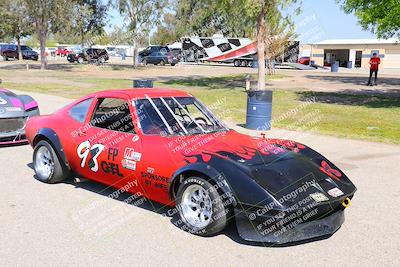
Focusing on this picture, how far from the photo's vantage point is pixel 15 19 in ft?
158

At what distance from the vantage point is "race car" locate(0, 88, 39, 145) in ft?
28.3

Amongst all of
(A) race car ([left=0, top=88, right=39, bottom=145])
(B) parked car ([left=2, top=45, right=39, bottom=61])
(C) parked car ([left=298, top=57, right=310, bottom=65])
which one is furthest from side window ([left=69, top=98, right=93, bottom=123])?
(B) parked car ([left=2, top=45, right=39, bottom=61])

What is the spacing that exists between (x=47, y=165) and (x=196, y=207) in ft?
9.40

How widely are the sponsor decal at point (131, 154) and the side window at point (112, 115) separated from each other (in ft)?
1.27

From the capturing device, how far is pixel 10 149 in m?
8.73

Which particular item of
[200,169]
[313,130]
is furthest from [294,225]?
[313,130]

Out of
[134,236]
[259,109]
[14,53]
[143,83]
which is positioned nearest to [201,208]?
[134,236]

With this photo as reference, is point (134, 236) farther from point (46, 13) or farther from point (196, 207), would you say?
point (46, 13)

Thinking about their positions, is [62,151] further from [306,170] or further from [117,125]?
[306,170]

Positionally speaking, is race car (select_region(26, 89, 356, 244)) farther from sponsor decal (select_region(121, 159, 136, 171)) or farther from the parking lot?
the parking lot

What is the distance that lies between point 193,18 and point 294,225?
78.2 m

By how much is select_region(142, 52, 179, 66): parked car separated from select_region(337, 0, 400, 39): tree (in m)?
33.4

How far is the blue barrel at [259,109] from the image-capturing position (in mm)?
11453

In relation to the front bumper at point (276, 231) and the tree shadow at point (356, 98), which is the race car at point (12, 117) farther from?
the tree shadow at point (356, 98)
